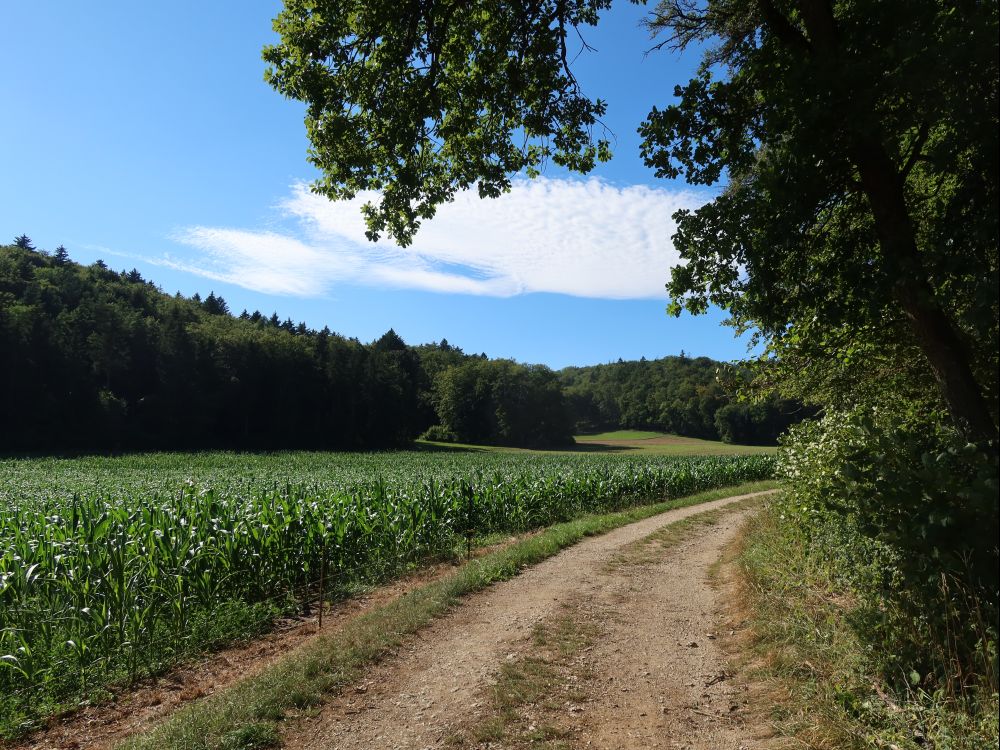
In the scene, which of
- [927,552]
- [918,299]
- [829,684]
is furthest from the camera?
[918,299]

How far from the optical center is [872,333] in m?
6.39

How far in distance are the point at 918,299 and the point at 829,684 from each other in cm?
304

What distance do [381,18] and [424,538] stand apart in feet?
30.4

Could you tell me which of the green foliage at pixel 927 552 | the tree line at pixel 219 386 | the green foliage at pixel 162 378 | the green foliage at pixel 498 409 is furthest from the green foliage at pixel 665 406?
the green foliage at pixel 927 552

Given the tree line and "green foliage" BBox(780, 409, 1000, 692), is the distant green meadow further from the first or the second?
the tree line

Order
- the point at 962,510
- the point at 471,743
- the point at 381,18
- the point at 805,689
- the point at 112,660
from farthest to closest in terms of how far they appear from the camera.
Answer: the point at 381,18
the point at 112,660
the point at 805,689
the point at 471,743
the point at 962,510

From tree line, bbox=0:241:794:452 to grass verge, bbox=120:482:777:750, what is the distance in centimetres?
6422

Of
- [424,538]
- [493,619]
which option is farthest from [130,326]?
[493,619]

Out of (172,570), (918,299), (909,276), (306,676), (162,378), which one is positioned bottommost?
(306,676)

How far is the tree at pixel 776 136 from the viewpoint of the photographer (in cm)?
432

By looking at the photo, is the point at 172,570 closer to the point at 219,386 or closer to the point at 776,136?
the point at 776,136

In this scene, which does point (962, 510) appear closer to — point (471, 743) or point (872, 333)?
point (872, 333)

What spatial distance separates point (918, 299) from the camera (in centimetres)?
444

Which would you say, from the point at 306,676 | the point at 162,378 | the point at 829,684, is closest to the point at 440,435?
the point at 162,378
